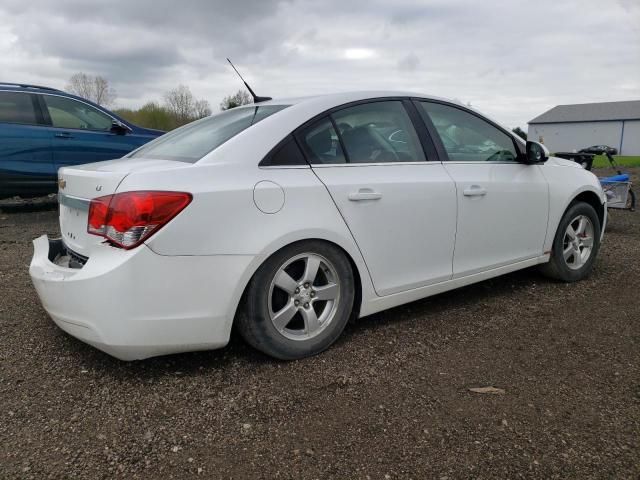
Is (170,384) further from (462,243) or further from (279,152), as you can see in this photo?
(462,243)

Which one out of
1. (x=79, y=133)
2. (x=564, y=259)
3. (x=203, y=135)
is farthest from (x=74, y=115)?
(x=564, y=259)

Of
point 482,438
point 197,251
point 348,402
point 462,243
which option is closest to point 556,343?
point 462,243

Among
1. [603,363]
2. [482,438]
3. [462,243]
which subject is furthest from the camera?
[462,243]

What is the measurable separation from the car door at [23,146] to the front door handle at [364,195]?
602cm

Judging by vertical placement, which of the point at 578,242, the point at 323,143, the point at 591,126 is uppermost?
the point at 591,126

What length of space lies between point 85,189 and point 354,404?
1.75 metres

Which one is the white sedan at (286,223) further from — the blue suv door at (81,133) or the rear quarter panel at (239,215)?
the blue suv door at (81,133)

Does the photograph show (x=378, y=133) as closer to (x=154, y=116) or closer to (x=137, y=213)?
(x=137, y=213)

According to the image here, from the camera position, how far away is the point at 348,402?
8.55ft

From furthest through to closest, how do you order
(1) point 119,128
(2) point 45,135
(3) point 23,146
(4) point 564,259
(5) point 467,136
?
(1) point 119,128, (2) point 45,135, (3) point 23,146, (4) point 564,259, (5) point 467,136

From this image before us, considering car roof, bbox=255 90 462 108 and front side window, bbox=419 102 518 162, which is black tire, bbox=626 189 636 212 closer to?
front side window, bbox=419 102 518 162

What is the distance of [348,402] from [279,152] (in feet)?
4.48

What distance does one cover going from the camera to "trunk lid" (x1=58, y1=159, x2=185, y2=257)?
8.70ft

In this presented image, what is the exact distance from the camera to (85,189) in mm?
2773
